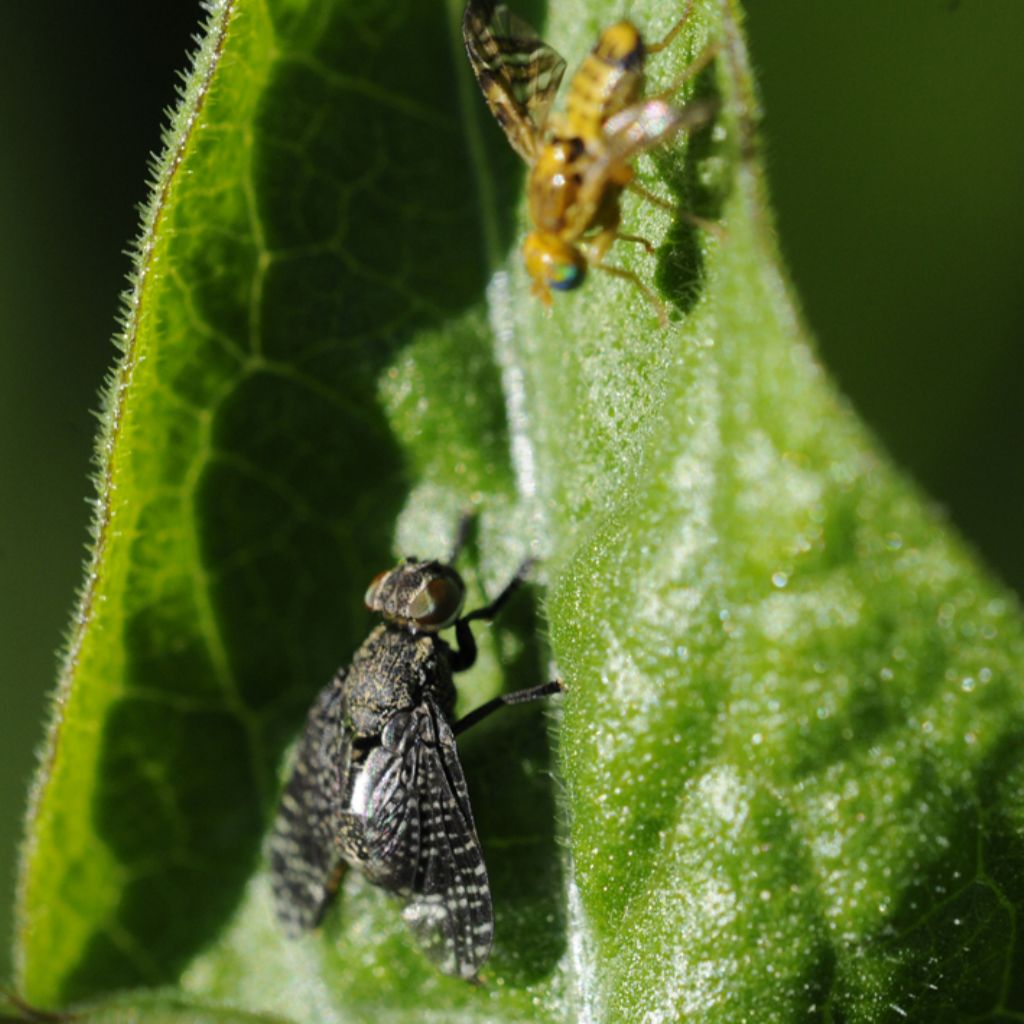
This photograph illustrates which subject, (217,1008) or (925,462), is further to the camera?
(925,462)

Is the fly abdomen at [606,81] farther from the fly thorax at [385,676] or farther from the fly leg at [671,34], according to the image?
the fly thorax at [385,676]

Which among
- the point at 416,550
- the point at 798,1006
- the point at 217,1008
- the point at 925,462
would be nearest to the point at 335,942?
the point at 217,1008

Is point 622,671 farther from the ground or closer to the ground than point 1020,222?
closer to the ground

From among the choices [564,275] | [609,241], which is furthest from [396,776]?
[609,241]

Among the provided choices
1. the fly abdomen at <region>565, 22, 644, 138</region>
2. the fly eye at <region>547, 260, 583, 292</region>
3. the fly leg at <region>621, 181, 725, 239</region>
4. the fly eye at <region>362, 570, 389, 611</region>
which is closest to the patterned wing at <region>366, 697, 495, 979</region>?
the fly eye at <region>362, 570, 389, 611</region>

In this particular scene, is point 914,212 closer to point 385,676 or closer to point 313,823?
point 385,676

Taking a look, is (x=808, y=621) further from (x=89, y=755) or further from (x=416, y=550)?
(x=89, y=755)

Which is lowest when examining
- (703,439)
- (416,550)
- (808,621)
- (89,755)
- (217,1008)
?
(217,1008)

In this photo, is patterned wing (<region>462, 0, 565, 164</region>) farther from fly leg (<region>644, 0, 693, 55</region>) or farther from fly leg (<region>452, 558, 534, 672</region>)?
fly leg (<region>452, 558, 534, 672</region>)
